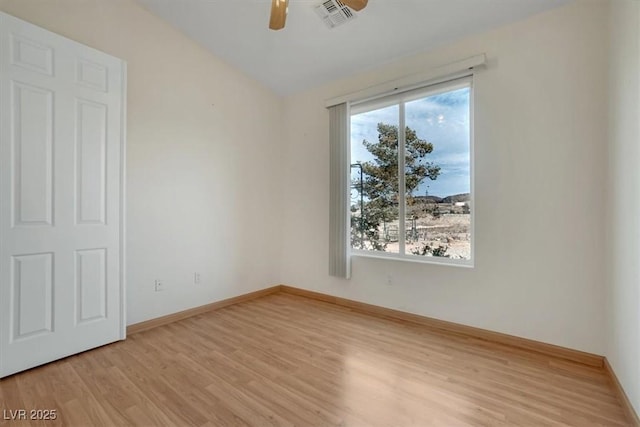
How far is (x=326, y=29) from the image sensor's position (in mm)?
2992

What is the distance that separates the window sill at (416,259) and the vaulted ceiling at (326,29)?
7.19 feet

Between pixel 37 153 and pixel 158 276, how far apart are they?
1.47 metres

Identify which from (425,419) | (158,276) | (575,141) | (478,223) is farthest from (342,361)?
(575,141)

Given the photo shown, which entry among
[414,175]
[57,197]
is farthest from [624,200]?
[57,197]

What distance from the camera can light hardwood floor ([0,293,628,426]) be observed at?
1704 mm

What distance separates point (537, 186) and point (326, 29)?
2.46 m

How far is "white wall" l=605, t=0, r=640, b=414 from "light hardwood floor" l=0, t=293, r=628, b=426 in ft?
1.02

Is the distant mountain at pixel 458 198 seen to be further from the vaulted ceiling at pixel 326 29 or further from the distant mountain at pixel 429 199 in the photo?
the vaulted ceiling at pixel 326 29

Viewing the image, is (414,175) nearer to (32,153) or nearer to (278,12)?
(278,12)

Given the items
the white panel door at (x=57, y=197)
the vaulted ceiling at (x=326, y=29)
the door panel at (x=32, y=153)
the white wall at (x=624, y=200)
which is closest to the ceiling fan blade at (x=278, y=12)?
the vaulted ceiling at (x=326, y=29)

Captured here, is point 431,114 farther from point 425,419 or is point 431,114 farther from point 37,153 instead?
point 37,153

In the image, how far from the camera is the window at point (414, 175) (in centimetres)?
300

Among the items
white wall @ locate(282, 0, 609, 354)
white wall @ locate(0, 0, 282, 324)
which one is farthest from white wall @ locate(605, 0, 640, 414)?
white wall @ locate(0, 0, 282, 324)

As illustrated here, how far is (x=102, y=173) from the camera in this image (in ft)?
8.50
